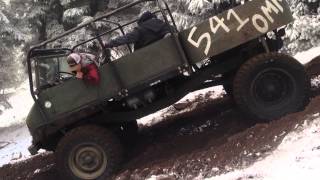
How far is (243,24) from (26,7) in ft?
43.6

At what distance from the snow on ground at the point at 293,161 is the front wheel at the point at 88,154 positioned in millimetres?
2324

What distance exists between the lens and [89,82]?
8.38 metres

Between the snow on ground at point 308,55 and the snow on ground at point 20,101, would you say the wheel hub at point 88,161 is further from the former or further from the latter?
the snow on ground at point 20,101

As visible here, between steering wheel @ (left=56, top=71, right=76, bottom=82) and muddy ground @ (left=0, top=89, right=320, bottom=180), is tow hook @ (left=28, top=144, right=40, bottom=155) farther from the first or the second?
steering wheel @ (left=56, top=71, right=76, bottom=82)

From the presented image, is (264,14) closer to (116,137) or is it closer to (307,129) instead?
(307,129)

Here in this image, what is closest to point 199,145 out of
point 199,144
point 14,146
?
point 199,144

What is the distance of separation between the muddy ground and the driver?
151 cm

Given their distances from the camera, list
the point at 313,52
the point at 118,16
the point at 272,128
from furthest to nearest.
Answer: the point at 118,16 → the point at 313,52 → the point at 272,128

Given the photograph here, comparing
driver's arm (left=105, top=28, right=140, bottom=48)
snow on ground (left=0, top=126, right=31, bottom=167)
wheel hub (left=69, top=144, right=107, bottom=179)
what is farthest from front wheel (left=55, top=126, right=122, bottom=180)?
snow on ground (left=0, top=126, right=31, bottom=167)

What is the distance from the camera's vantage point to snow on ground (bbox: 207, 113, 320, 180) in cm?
572

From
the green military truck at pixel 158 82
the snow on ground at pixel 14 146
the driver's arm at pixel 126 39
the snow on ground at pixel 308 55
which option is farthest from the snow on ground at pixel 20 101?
the driver's arm at pixel 126 39

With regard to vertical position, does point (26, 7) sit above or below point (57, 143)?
above

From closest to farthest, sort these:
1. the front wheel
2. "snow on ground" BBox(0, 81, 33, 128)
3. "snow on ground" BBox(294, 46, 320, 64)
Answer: the front wheel, "snow on ground" BBox(294, 46, 320, 64), "snow on ground" BBox(0, 81, 33, 128)

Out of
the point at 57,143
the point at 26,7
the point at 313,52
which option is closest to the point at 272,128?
the point at 57,143
